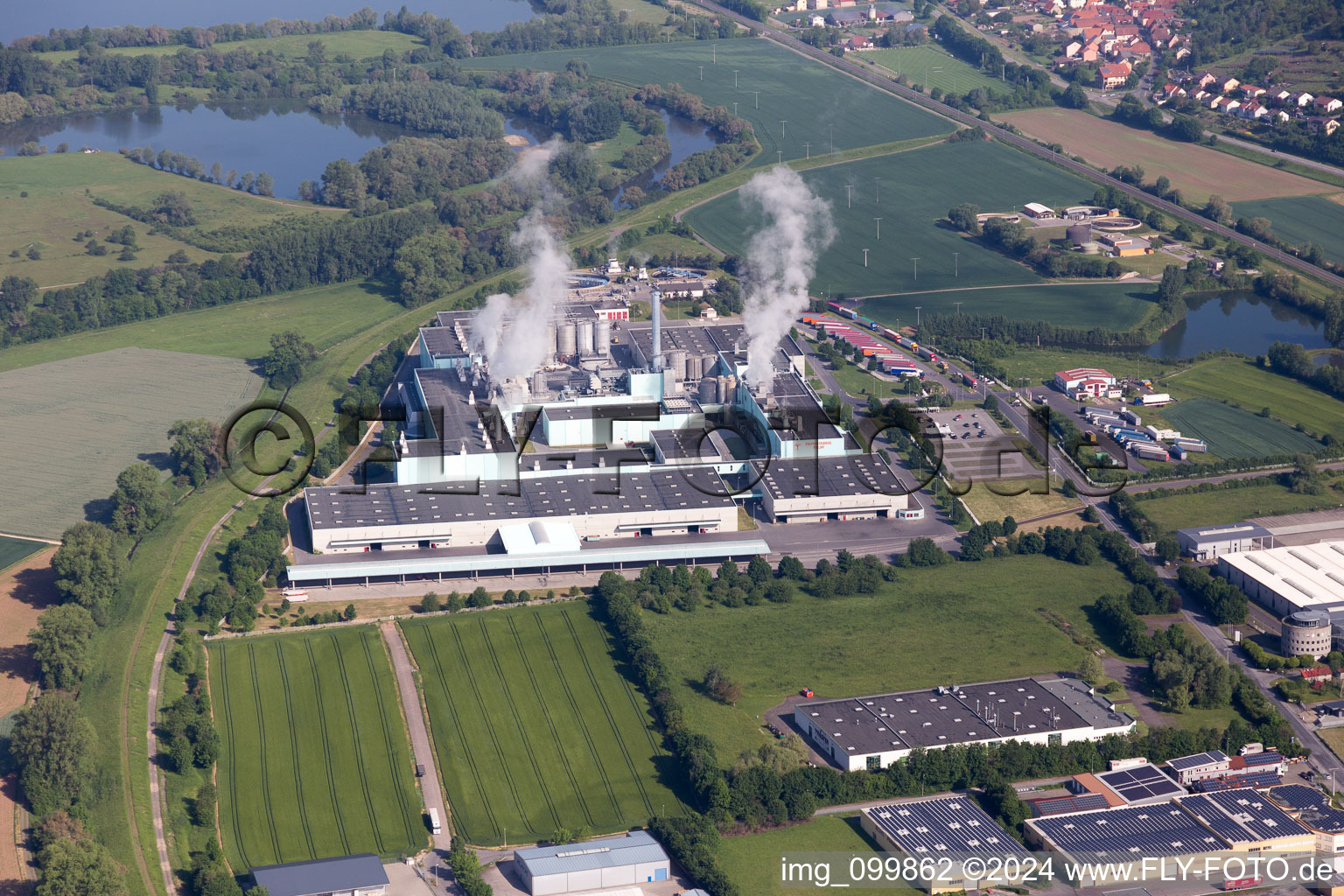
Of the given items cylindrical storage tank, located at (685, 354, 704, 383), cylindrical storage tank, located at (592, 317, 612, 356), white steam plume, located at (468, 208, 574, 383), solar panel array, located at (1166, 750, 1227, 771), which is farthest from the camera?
cylindrical storage tank, located at (592, 317, 612, 356)

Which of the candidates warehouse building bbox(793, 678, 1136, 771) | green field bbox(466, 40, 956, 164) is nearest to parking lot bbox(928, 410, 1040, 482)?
warehouse building bbox(793, 678, 1136, 771)

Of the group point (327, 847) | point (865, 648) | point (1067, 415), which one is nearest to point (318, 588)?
point (327, 847)

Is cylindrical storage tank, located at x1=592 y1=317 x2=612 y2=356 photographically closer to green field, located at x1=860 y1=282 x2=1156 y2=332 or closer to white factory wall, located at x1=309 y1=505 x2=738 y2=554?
white factory wall, located at x1=309 y1=505 x2=738 y2=554

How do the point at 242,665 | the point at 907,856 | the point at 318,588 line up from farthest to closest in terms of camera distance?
the point at 318,588
the point at 242,665
the point at 907,856

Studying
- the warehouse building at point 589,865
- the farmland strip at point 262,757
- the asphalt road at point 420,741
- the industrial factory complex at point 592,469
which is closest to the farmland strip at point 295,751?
the farmland strip at point 262,757

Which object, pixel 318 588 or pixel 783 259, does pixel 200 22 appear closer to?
pixel 783 259
